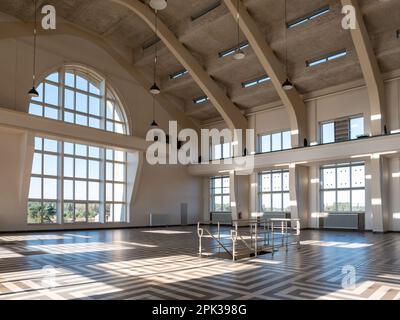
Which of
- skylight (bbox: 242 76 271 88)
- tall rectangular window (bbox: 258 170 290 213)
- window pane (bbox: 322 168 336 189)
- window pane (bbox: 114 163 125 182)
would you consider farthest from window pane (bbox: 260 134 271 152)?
window pane (bbox: 114 163 125 182)

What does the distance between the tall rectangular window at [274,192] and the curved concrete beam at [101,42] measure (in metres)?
7.32

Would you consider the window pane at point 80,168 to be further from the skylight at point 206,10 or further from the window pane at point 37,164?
the skylight at point 206,10

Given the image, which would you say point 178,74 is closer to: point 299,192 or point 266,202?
point 266,202

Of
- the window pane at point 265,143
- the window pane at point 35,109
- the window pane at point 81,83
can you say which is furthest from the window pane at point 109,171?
the window pane at point 265,143

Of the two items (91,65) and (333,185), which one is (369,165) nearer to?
(333,185)

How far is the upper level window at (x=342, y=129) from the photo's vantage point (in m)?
21.4

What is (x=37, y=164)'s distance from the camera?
834 inches

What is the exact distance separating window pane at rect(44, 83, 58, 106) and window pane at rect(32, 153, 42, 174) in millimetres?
3266

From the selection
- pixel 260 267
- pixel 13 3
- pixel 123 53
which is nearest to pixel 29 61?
pixel 13 3

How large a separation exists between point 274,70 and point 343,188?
8.44m

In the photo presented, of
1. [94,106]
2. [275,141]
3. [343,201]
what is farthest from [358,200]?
[94,106]

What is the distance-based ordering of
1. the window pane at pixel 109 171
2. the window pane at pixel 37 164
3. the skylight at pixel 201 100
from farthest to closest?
the skylight at pixel 201 100 < the window pane at pixel 109 171 < the window pane at pixel 37 164

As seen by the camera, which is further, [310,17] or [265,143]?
[265,143]

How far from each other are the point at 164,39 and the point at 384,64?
12.3m
